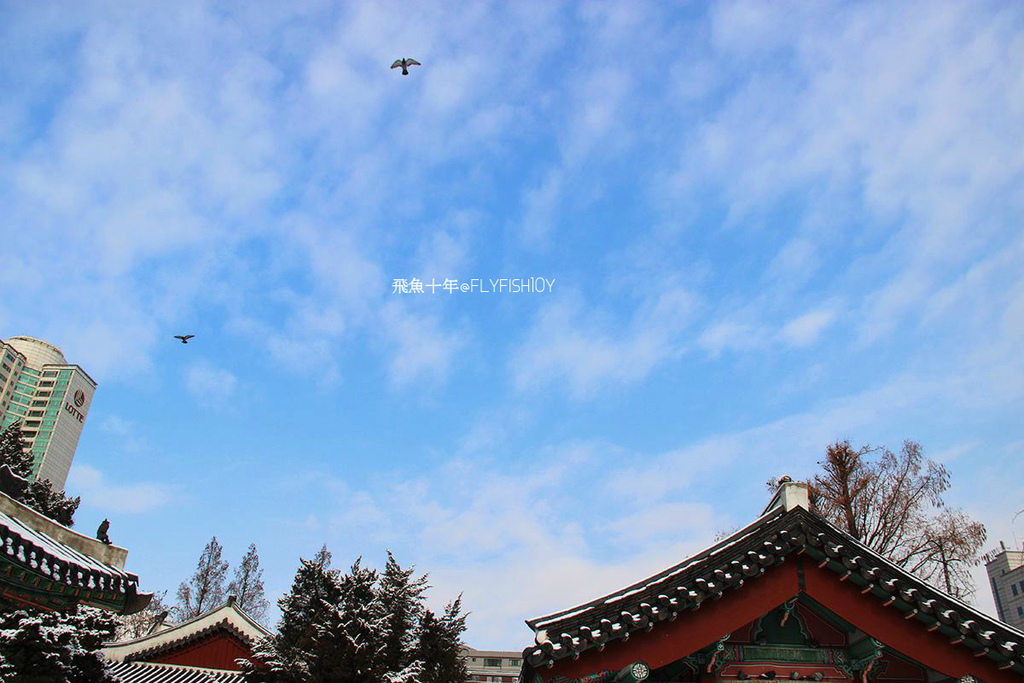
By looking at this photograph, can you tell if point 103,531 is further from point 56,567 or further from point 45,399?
point 45,399

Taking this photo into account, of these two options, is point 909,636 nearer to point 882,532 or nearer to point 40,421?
point 882,532

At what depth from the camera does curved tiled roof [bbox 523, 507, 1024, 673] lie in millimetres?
8797

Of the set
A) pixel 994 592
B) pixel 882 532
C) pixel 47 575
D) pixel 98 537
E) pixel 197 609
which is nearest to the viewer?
pixel 47 575

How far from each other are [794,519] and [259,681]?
1129 cm

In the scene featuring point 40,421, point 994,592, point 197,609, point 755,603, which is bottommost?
point 755,603

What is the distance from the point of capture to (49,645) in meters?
10.7

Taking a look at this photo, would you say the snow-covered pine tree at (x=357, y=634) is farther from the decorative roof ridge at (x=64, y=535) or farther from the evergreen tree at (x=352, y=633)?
the decorative roof ridge at (x=64, y=535)

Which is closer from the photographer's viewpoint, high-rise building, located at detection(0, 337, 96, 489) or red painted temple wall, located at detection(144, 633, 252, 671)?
red painted temple wall, located at detection(144, 633, 252, 671)

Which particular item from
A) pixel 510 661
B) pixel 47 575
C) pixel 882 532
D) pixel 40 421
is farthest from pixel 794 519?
pixel 40 421

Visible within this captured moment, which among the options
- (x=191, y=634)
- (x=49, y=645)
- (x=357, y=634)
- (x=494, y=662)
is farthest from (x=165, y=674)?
(x=494, y=662)

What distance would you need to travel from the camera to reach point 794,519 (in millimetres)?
9734

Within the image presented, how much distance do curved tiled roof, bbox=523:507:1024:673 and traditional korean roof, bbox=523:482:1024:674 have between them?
1 cm

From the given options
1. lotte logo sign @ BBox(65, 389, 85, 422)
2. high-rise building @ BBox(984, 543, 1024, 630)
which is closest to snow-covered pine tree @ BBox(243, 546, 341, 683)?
high-rise building @ BBox(984, 543, 1024, 630)

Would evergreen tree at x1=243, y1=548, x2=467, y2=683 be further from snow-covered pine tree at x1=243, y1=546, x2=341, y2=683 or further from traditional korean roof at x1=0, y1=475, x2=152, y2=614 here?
traditional korean roof at x1=0, y1=475, x2=152, y2=614
